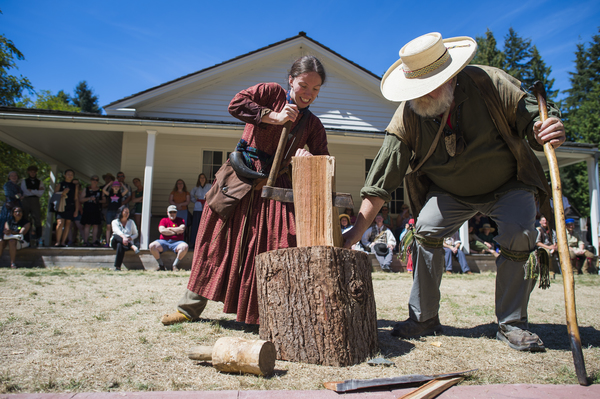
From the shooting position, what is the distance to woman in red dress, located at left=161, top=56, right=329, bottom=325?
264 centimetres

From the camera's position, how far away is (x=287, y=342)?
2041mm

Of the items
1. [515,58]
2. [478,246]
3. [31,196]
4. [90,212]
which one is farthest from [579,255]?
[515,58]

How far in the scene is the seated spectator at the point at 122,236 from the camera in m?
8.01

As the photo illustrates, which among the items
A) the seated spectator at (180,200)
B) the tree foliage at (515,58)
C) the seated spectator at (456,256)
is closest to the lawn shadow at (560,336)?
the seated spectator at (456,256)

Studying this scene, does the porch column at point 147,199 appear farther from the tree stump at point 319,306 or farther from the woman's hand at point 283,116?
the tree stump at point 319,306

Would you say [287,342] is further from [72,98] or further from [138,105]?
[72,98]

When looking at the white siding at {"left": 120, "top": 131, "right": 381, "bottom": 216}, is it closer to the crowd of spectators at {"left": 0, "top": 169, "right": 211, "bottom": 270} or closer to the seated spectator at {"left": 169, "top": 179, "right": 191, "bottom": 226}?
the crowd of spectators at {"left": 0, "top": 169, "right": 211, "bottom": 270}

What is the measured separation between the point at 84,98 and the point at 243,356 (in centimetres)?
5494

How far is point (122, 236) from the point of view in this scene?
8039 millimetres

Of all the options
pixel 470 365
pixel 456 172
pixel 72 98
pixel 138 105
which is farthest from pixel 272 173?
pixel 72 98

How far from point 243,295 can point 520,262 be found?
5.85 ft

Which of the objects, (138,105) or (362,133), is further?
(138,105)

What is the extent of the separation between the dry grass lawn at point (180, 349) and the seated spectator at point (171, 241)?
13.1 feet

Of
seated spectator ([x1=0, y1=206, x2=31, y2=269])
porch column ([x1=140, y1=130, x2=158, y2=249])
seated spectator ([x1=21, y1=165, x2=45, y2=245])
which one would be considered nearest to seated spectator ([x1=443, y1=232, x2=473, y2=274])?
porch column ([x1=140, y1=130, x2=158, y2=249])
